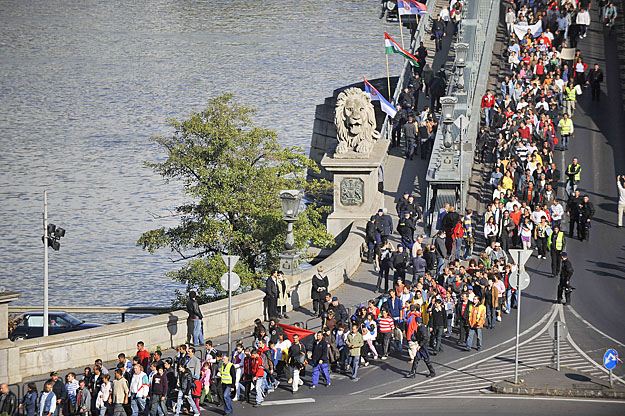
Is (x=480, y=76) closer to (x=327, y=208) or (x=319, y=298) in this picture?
(x=327, y=208)

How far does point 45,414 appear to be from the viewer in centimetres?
2305

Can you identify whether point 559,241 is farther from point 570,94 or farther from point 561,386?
point 570,94

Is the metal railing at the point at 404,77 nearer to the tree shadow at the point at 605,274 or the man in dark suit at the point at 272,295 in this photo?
the tree shadow at the point at 605,274

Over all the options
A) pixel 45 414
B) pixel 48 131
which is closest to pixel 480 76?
pixel 45 414

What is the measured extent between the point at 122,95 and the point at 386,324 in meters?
67.5

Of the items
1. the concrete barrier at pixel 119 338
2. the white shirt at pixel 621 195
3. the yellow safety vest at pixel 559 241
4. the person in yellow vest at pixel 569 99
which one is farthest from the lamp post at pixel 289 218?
the person in yellow vest at pixel 569 99

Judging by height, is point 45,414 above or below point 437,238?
below

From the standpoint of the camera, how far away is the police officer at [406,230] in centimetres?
3484

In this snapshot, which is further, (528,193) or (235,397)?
(528,193)

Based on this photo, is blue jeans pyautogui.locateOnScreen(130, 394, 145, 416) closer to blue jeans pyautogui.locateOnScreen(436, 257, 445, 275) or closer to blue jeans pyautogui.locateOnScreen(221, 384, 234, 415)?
blue jeans pyautogui.locateOnScreen(221, 384, 234, 415)

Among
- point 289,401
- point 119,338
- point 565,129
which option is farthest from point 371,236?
point 565,129

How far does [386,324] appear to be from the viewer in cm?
2734

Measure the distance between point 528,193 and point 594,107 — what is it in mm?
13423

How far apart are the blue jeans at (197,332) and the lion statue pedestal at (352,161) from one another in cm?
1034
